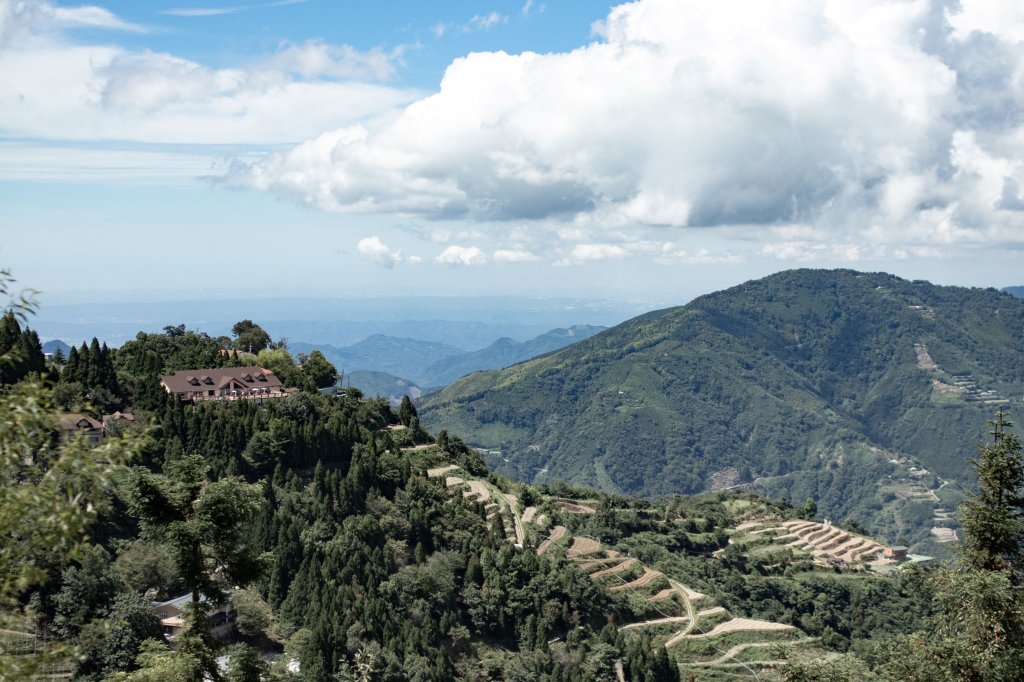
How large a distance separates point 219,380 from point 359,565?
2333 centimetres

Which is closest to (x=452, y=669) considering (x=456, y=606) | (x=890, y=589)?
(x=456, y=606)

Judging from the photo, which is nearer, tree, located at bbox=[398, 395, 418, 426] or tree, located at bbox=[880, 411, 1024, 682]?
tree, located at bbox=[880, 411, 1024, 682]

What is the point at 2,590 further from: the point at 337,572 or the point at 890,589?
the point at 890,589

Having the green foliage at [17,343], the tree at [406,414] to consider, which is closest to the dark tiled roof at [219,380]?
the green foliage at [17,343]

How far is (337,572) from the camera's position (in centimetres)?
5066

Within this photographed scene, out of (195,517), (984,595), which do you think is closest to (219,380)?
(195,517)

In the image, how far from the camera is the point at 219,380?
222ft

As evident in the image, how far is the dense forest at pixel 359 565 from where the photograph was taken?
14.9 meters

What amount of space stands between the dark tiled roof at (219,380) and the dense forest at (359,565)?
2.72 metres

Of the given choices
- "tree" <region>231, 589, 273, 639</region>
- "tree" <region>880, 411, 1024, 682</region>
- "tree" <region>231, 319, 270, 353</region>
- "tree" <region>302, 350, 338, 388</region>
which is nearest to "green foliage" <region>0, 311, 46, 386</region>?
"tree" <region>302, 350, 338, 388</region>

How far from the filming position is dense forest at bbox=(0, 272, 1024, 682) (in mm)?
14930

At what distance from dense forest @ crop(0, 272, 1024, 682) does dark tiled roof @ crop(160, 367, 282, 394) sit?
2719 mm

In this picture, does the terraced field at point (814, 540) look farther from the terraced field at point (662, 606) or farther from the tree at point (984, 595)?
the tree at point (984, 595)

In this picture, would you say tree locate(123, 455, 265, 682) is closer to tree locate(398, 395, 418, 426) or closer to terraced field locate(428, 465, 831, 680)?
terraced field locate(428, 465, 831, 680)
